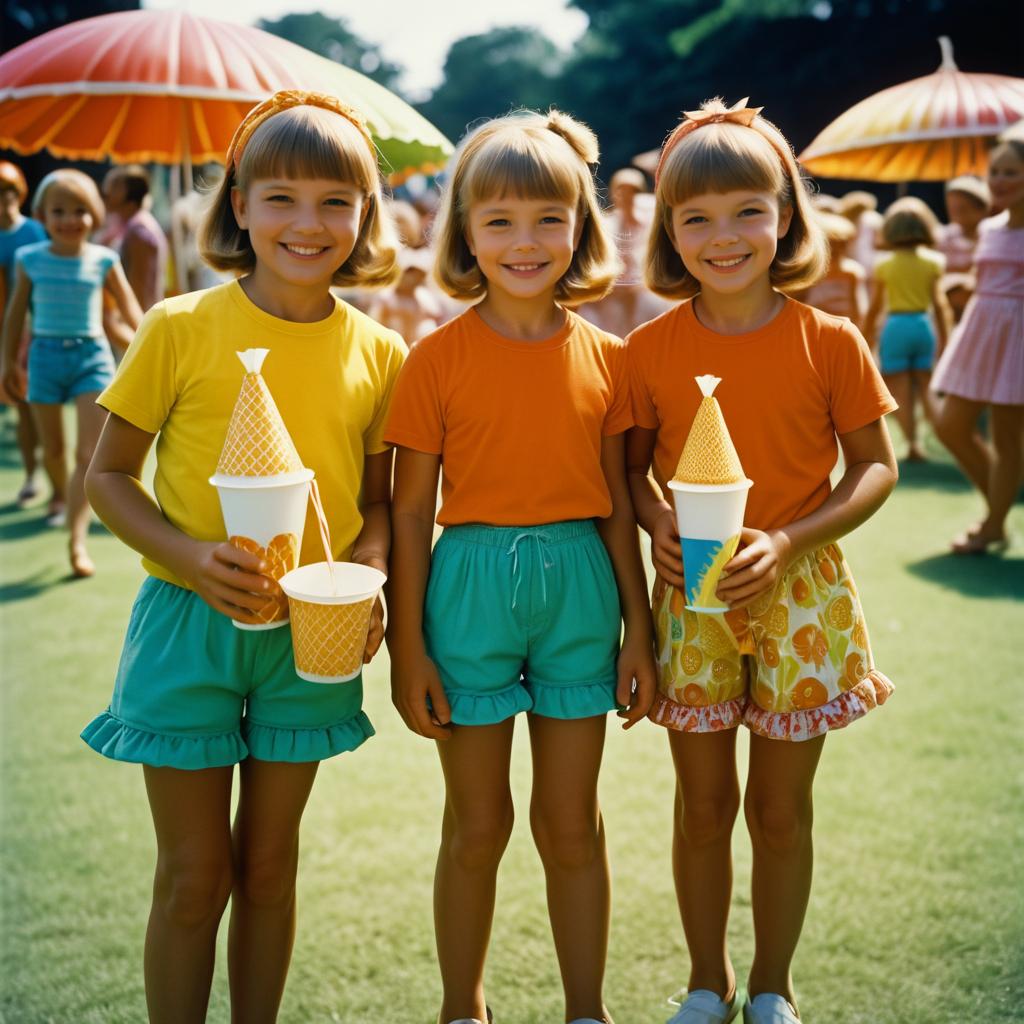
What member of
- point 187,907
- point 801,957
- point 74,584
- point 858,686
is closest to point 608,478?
point 858,686

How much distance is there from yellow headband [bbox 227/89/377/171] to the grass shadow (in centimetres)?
510

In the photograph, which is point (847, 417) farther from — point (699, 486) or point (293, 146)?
point (293, 146)

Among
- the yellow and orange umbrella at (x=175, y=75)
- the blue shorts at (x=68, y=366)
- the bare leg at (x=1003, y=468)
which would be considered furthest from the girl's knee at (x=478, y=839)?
the bare leg at (x=1003, y=468)

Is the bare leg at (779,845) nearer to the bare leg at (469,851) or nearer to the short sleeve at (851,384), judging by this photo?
the bare leg at (469,851)

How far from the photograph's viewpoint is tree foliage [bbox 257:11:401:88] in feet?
216

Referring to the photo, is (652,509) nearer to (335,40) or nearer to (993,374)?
(993,374)

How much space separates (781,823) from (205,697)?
1361mm

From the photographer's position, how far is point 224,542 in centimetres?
225

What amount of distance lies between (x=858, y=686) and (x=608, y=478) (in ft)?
2.49

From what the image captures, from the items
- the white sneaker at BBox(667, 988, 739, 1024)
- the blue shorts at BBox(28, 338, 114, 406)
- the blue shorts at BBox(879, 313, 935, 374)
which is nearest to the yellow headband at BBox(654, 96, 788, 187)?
the white sneaker at BBox(667, 988, 739, 1024)

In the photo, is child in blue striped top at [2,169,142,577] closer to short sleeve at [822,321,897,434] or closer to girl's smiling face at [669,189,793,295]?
girl's smiling face at [669,189,793,295]

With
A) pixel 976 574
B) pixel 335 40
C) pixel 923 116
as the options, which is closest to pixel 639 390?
pixel 923 116

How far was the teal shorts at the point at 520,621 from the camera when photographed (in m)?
2.44

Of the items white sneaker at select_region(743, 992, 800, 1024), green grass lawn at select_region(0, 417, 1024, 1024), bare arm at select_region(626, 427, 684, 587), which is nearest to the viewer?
bare arm at select_region(626, 427, 684, 587)
